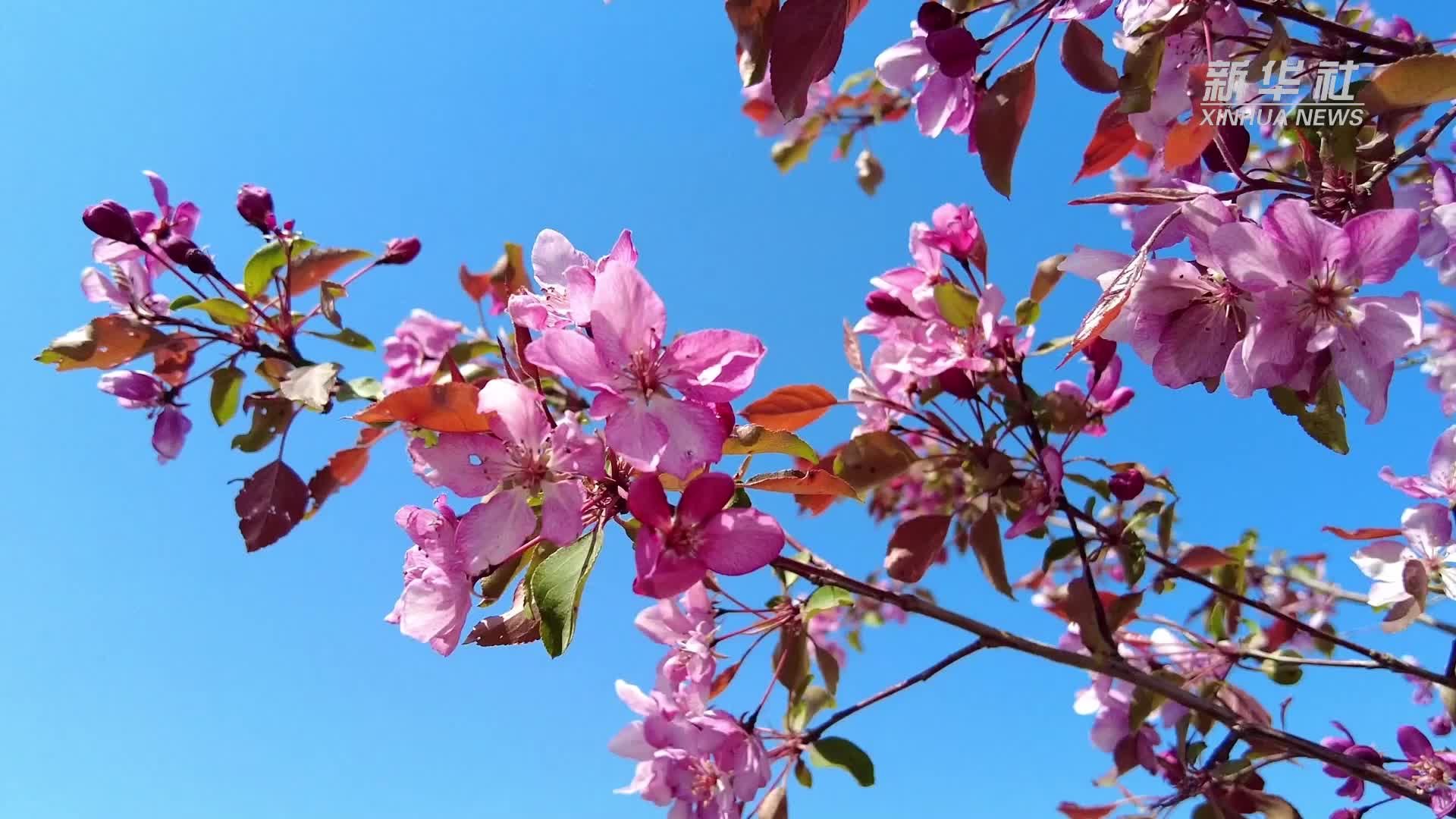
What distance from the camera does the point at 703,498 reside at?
864mm

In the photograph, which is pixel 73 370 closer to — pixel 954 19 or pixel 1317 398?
pixel 954 19

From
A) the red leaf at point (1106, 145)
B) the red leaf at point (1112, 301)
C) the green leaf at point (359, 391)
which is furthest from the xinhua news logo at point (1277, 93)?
the green leaf at point (359, 391)

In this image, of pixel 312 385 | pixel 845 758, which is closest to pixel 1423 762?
pixel 845 758

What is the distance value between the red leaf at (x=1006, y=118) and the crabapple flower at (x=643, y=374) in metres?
0.43

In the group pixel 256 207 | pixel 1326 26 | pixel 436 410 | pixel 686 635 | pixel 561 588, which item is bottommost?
pixel 561 588

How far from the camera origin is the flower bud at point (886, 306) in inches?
61.4

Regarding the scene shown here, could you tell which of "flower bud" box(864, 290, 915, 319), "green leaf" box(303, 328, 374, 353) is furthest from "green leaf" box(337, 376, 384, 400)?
"flower bud" box(864, 290, 915, 319)

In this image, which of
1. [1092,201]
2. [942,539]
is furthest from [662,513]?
[942,539]

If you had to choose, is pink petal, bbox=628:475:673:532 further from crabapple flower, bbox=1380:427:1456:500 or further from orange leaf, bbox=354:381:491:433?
crabapple flower, bbox=1380:427:1456:500

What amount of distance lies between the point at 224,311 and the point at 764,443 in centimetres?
133

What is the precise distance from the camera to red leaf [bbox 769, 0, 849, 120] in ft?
2.80

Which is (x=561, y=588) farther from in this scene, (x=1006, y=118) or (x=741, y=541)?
(x=1006, y=118)

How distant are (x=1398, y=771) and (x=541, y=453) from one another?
2135 mm

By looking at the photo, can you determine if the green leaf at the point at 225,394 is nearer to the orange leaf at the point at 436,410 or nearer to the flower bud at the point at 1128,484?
the orange leaf at the point at 436,410
